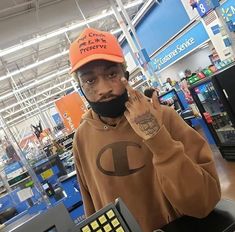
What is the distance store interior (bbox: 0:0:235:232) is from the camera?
12.2 feet

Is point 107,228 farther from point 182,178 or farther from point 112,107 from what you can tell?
point 112,107

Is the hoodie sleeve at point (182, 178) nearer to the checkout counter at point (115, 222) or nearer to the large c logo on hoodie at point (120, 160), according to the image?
the checkout counter at point (115, 222)

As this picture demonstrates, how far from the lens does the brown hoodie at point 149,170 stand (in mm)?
1018

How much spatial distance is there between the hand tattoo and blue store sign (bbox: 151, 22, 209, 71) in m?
10.7

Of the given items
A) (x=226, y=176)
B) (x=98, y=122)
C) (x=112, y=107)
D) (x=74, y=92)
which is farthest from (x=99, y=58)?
Answer: (x=74, y=92)

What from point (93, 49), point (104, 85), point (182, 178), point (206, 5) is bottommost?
point (182, 178)

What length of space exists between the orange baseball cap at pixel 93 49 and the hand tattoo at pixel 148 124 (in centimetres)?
30

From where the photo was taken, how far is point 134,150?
1.28m

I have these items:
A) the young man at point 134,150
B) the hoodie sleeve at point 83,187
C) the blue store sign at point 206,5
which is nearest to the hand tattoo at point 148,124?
the young man at point 134,150

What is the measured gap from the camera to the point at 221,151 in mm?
5957

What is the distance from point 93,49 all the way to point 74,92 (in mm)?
11956

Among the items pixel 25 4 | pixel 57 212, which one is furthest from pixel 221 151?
pixel 25 4

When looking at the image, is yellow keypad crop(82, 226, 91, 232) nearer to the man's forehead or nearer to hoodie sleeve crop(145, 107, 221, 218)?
hoodie sleeve crop(145, 107, 221, 218)

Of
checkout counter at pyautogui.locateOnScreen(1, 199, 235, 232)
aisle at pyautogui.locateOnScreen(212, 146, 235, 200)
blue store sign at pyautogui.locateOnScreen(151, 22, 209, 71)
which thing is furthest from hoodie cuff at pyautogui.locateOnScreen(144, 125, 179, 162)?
blue store sign at pyautogui.locateOnScreen(151, 22, 209, 71)
